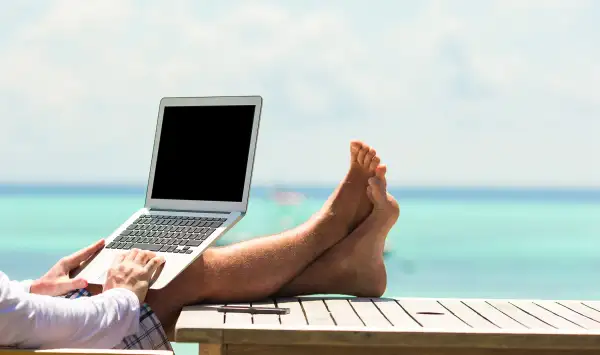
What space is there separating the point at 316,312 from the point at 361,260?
450 mm

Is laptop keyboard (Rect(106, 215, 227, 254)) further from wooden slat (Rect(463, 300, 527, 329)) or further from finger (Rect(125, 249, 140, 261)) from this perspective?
wooden slat (Rect(463, 300, 527, 329))

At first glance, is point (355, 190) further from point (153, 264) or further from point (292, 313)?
point (153, 264)

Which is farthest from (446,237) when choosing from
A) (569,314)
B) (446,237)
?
(569,314)

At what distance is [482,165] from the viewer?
37312mm

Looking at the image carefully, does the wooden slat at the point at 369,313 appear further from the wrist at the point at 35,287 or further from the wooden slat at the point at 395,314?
the wrist at the point at 35,287

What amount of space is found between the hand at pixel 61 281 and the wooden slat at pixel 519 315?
Result: 1.21 meters

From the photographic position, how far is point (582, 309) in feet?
8.68

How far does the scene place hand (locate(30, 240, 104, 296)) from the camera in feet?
8.13

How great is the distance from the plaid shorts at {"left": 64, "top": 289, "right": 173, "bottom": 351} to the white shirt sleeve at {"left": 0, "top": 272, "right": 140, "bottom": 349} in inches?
1.7

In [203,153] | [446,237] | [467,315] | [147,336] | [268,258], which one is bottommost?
[147,336]

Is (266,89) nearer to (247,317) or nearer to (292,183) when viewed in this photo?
(292,183)

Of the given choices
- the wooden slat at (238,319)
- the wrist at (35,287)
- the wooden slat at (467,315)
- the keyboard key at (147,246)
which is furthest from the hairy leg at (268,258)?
the wooden slat at (467,315)

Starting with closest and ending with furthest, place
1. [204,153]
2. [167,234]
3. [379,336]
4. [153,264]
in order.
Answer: [379,336] < [153,264] < [167,234] < [204,153]

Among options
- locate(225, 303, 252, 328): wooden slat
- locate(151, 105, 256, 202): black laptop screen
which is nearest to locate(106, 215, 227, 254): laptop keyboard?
locate(151, 105, 256, 202): black laptop screen
